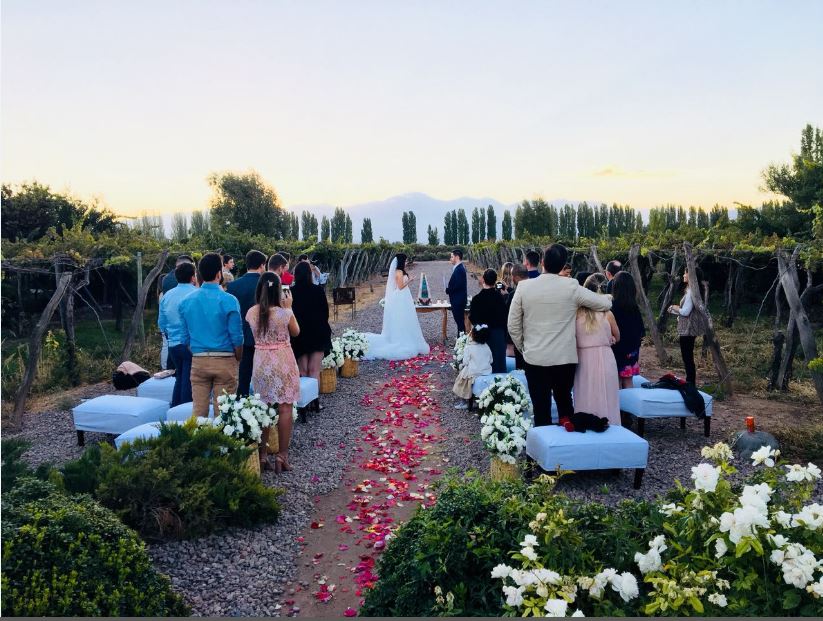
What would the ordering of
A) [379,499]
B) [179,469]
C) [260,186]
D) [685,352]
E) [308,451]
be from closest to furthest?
[179,469]
[379,499]
[308,451]
[685,352]
[260,186]

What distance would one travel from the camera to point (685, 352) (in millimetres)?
8016

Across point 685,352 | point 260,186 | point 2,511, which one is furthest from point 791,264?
point 260,186

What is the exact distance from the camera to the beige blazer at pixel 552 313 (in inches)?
217

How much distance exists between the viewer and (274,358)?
5883 millimetres

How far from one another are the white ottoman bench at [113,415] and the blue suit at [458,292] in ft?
19.8

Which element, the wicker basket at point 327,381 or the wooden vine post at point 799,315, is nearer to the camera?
the wooden vine post at point 799,315

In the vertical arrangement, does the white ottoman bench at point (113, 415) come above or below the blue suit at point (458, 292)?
below

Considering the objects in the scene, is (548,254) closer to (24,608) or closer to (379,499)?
(379,499)

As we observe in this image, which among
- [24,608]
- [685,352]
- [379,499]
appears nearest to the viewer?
[24,608]

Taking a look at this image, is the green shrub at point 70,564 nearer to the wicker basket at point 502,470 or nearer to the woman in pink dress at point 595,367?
the wicker basket at point 502,470

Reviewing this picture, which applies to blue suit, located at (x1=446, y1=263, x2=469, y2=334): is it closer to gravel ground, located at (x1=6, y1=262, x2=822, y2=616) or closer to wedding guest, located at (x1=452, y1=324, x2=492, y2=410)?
gravel ground, located at (x1=6, y1=262, x2=822, y2=616)

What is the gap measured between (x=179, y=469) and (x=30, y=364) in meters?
5.02

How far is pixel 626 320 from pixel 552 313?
5.58 feet

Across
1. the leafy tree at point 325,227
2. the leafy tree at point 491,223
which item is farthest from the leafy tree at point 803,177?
the leafy tree at point 491,223
